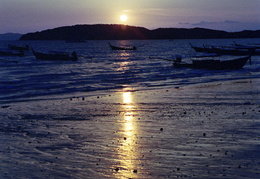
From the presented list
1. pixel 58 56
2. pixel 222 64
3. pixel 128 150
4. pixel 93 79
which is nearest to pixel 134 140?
pixel 128 150

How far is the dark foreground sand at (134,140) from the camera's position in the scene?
27.0 ft

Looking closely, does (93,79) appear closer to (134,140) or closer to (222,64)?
(222,64)

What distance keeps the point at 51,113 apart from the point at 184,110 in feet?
19.0

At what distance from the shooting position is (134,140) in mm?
10805

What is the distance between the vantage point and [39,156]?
9500mm

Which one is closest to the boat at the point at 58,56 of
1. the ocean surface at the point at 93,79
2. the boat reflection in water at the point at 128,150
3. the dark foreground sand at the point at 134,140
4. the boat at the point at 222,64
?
the ocean surface at the point at 93,79

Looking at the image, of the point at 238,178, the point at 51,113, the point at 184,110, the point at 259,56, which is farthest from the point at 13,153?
the point at 259,56

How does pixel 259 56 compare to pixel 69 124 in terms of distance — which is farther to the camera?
pixel 259 56

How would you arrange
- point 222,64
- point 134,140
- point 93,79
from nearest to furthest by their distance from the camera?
1. point 134,140
2. point 93,79
3. point 222,64

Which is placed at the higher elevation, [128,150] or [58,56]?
[128,150]

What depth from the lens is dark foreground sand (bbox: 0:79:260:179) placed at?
27.0 feet

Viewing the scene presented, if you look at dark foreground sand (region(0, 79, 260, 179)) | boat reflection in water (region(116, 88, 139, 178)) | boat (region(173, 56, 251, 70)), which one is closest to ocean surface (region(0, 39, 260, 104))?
boat (region(173, 56, 251, 70))

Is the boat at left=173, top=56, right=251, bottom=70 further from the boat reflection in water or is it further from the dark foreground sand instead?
the boat reflection in water

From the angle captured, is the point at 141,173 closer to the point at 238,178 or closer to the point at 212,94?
the point at 238,178
